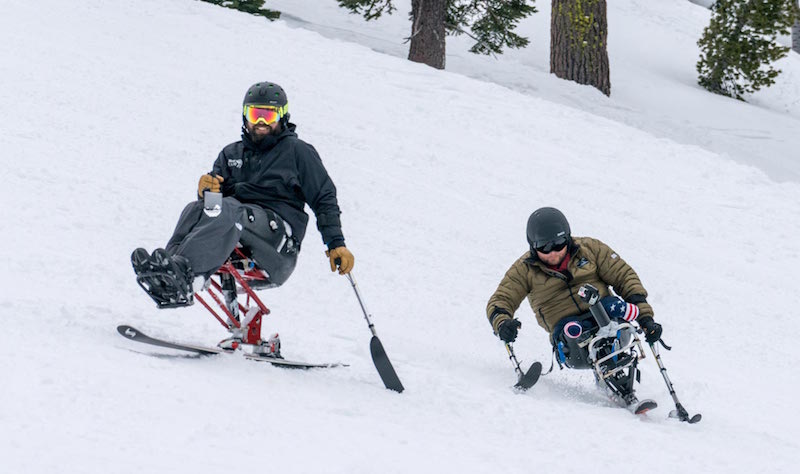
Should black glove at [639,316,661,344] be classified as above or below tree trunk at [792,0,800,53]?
below

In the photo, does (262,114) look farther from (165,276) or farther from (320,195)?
(165,276)

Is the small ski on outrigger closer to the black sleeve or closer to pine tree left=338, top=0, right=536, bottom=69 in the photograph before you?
the black sleeve

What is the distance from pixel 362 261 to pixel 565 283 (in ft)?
9.18

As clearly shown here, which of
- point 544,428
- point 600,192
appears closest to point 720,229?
point 600,192

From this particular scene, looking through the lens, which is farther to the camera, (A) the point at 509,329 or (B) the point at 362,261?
(B) the point at 362,261

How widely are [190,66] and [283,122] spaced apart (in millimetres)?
8273

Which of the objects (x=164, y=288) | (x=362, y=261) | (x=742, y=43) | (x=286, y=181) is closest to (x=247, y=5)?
(x=742, y=43)

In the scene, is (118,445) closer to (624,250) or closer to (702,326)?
(702,326)

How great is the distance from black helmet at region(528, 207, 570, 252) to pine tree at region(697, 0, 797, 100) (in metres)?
13.5

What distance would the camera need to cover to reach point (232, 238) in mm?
4715

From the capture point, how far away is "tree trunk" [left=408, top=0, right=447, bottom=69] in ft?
50.6

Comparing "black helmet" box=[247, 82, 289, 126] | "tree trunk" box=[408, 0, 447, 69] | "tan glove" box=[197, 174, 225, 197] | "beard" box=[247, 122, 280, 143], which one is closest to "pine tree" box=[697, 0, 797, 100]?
"tree trunk" box=[408, 0, 447, 69]

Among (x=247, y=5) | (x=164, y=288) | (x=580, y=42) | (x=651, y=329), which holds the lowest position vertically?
(x=164, y=288)

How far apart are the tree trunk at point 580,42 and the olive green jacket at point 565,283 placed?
10.3 m
